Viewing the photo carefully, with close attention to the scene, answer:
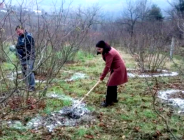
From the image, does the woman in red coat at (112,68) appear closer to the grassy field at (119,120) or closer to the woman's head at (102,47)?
the woman's head at (102,47)

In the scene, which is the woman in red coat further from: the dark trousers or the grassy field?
the grassy field

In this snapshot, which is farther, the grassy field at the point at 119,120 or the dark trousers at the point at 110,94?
the dark trousers at the point at 110,94

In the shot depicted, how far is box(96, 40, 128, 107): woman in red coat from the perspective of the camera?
611cm

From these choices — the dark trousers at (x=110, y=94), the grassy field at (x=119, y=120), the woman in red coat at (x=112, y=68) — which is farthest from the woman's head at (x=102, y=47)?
the grassy field at (x=119, y=120)

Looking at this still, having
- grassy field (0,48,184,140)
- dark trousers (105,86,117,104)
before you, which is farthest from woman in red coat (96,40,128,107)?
grassy field (0,48,184,140)

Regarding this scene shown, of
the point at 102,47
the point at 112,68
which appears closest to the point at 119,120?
the point at 112,68

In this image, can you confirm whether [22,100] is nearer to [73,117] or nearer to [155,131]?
[73,117]

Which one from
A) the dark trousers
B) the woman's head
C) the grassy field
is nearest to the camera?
the grassy field

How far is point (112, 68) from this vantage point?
253 inches

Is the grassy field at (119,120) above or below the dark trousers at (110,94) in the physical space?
below

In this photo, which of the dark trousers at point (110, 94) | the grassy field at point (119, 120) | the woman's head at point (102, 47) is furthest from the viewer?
the dark trousers at point (110, 94)

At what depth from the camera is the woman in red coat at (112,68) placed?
20.1 ft

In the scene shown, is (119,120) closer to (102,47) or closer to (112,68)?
(112,68)

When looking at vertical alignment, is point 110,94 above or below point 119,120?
above
